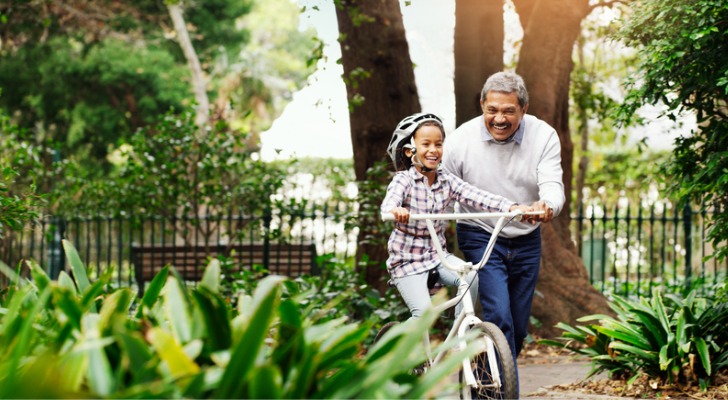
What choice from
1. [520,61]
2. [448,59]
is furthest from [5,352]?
[448,59]

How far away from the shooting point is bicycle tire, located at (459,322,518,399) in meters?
4.00

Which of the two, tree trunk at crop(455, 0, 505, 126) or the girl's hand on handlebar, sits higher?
tree trunk at crop(455, 0, 505, 126)

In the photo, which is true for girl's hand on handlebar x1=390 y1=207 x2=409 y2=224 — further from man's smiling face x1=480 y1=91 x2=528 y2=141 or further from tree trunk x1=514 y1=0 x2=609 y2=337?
tree trunk x1=514 y1=0 x2=609 y2=337

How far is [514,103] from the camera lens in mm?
4797

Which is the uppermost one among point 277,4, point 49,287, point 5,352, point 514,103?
point 277,4

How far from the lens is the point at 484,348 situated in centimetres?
387

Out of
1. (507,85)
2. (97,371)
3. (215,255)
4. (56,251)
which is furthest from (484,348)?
(56,251)

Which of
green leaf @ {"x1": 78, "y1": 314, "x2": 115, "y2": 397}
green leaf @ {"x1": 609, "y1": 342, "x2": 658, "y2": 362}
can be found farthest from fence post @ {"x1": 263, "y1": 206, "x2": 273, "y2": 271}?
green leaf @ {"x1": 78, "y1": 314, "x2": 115, "y2": 397}

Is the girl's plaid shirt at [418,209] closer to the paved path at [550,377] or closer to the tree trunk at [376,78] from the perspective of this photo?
the paved path at [550,377]

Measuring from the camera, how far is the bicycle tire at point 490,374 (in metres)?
4.00

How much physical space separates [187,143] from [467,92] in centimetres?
353

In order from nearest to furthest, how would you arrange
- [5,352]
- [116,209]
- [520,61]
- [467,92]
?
[5,352], [467,92], [520,61], [116,209]

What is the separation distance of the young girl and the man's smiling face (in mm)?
300

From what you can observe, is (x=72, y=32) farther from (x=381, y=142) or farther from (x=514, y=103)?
(x=514, y=103)
